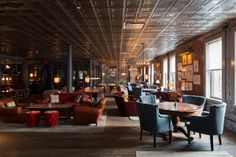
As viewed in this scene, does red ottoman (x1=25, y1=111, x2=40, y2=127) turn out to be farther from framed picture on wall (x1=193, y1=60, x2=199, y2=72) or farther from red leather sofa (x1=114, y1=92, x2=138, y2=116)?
framed picture on wall (x1=193, y1=60, x2=199, y2=72)

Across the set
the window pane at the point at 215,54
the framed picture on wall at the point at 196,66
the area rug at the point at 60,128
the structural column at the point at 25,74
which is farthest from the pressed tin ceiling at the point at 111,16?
the structural column at the point at 25,74

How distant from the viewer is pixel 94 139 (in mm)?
5918

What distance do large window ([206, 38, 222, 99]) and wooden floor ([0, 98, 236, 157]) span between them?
6.86 feet

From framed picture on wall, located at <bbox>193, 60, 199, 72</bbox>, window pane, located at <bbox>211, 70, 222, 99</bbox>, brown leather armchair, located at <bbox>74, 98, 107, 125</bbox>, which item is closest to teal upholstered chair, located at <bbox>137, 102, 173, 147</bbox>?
brown leather armchair, located at <bbox>74, 98, 107, 125</bbox>

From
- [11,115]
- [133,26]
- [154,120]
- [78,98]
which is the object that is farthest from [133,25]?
[11,115]

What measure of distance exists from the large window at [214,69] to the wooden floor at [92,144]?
209cm

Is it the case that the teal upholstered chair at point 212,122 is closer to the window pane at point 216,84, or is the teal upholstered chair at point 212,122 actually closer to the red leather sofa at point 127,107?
the window pane at point 216,84

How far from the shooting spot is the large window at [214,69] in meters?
8.24

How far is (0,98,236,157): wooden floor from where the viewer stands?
16.2 feet

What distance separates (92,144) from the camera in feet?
18.0

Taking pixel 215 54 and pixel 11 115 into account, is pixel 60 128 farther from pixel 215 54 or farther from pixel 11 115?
pixel 215 54

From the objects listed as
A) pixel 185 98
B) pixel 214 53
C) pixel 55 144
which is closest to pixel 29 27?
pixel 55 144

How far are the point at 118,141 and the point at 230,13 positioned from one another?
4.00 m

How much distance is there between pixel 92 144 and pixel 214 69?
5.15 metres
